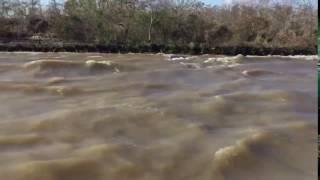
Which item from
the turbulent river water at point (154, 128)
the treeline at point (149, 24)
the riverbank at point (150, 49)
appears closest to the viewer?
the turbulent river water at point (154, 128)

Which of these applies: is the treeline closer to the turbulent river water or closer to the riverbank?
the riverbank

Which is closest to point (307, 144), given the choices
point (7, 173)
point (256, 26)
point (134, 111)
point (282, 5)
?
point (134, 111)

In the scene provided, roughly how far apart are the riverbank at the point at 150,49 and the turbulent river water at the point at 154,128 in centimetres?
806

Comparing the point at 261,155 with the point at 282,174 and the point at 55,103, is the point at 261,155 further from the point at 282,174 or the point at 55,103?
the point at 55,103

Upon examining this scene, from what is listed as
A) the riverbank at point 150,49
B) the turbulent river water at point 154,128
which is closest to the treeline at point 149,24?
the riverbank at point 150,49

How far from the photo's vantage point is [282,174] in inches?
188

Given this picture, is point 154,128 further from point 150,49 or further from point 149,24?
point 149,24

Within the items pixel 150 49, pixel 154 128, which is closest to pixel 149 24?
pixel 150 49

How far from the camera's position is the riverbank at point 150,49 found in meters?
18.4

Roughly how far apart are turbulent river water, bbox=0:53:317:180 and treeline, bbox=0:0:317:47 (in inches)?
493

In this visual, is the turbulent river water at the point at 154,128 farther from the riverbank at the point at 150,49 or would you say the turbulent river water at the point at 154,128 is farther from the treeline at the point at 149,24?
the treeline at the point at 149,24

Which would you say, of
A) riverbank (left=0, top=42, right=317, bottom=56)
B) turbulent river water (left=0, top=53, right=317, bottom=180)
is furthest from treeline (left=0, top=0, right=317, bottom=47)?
A: turbulent river water (left=0, top=53, right=317, bottom=180)

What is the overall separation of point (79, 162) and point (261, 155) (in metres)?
1.77

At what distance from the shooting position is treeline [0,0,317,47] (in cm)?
2292
